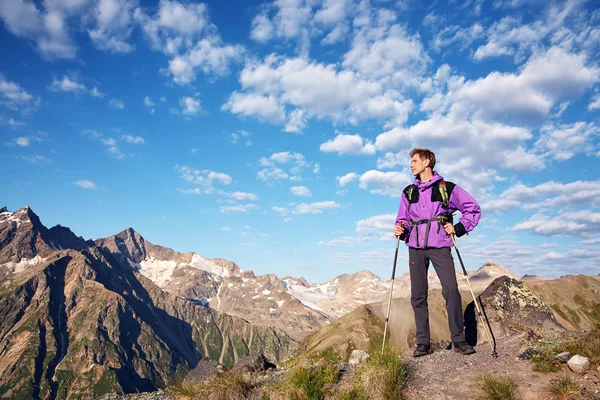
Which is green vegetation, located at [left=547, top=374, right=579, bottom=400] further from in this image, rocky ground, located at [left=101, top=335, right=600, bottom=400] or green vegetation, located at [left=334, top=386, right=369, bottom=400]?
green vegetation, located at [left=334, top=386, right=369, bottom=400]

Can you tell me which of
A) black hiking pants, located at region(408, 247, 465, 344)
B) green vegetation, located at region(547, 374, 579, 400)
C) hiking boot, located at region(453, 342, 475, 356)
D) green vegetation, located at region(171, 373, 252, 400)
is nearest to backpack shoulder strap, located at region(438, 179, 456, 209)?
black hiking pants, located at region(408, 247, 465, 344)

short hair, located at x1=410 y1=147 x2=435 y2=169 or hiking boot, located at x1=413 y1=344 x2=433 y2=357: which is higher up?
short hair, located at x1=410 y1=147 x2=435 y2=169

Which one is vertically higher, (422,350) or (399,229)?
(399,229)

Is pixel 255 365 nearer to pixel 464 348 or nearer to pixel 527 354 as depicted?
pixel 464 348

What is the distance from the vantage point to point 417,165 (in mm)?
10297

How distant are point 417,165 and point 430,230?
1.95 meters

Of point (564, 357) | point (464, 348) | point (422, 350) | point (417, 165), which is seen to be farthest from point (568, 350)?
point (417, 165)

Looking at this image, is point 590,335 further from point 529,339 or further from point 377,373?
point 377,373

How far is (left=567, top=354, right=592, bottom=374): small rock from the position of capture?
7.07 m

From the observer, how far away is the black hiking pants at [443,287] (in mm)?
9273

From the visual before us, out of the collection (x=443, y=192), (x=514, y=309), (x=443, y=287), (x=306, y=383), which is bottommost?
(x=306, y=383)

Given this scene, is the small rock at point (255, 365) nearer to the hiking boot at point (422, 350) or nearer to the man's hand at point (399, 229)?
the hiking boot at point (422, 350)

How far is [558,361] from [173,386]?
860 centimetres

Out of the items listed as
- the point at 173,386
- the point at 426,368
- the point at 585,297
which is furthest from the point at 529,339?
the point at 585,297
